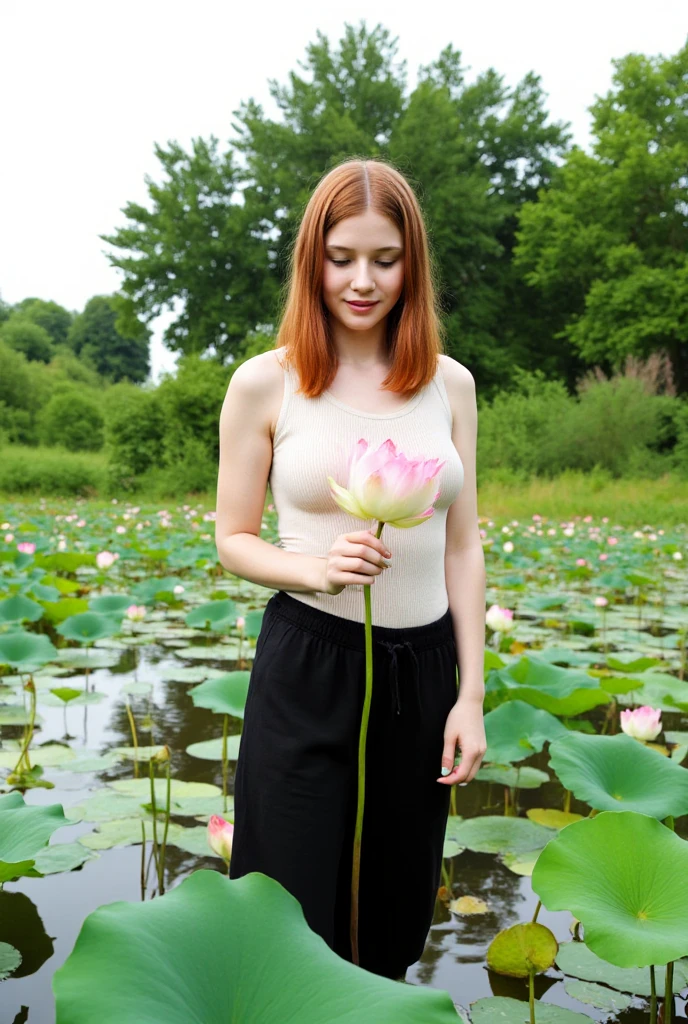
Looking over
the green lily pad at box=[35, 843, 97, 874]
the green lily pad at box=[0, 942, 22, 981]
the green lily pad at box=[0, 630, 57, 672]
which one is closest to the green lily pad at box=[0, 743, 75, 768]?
the green lily pad at box=[0, 630, 57, 672]

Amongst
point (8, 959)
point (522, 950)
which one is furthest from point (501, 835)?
point (8, 959)

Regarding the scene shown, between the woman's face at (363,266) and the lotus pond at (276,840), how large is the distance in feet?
2.24

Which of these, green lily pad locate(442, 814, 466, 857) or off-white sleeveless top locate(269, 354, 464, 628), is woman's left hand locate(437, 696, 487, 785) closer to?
off-white sleeveless top locate(269, 354, 464, 628)

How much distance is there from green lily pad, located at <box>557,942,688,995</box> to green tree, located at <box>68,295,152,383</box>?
42516mm

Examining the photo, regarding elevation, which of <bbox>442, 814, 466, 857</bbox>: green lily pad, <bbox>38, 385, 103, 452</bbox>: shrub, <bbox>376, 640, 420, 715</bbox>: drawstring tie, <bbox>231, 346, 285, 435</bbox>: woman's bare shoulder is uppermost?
<bbox>38, 385, 103, 452</bbox>: shrub

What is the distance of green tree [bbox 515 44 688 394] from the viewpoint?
54.7 feet

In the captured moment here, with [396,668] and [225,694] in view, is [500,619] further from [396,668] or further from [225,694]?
[396,668]

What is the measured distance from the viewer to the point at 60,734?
2.52m

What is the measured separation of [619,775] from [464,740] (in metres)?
0.43

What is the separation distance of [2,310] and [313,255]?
49867 mm

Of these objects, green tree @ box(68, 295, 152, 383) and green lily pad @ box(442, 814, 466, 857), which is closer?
green lily pad @ box(442, 814, 466, 857)

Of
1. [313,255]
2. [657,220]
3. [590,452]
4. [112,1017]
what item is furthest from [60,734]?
[657,220]

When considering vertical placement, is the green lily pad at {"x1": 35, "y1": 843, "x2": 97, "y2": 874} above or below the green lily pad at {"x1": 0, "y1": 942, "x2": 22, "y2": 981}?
above

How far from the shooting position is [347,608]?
1.17 metres
